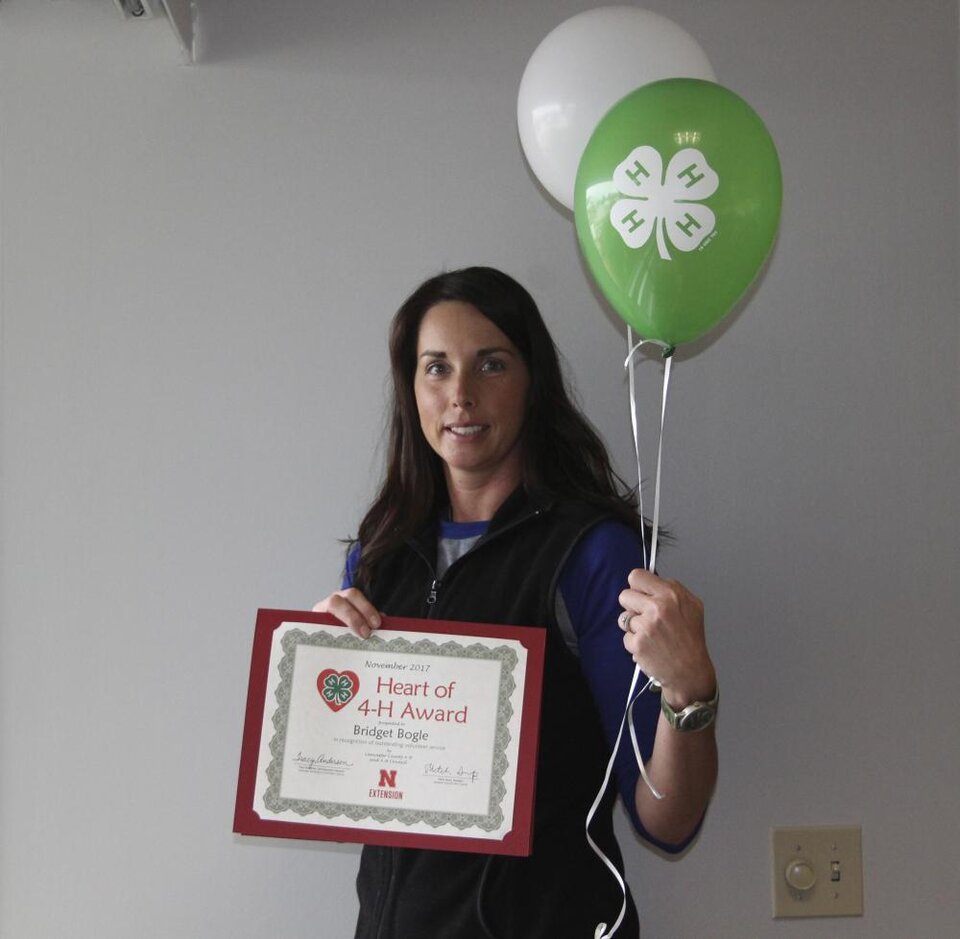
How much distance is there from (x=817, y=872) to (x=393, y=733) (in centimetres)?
82

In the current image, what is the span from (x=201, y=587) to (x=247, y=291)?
460mm

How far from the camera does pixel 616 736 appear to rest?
1317mm

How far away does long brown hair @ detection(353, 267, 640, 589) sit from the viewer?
145 cm

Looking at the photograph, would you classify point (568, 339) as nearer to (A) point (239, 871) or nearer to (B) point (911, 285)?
(B) point (911, 285)

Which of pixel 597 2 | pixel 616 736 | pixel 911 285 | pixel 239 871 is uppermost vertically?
pixel 597 2

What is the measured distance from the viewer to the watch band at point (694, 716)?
1.20 metres

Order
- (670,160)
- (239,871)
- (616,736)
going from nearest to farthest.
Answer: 1. (670,160)
2. (616,736)
3. (239,871)

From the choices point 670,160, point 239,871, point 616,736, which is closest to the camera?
point 670,160

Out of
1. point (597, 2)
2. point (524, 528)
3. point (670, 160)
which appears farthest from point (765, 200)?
point (597, 2)

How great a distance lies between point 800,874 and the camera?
1729 mm

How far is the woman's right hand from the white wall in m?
0.41

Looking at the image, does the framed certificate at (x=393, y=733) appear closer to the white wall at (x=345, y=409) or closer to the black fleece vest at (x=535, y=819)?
the black fleece vest at (x=535, y=819)

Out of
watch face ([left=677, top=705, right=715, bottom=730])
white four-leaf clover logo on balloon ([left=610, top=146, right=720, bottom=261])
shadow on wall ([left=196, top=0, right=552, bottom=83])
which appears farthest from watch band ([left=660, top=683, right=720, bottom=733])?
shadow on wall ([left=196, top=0, right=552, bottom=83])
